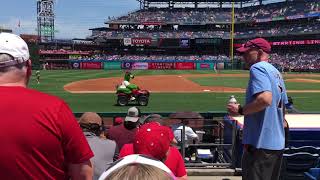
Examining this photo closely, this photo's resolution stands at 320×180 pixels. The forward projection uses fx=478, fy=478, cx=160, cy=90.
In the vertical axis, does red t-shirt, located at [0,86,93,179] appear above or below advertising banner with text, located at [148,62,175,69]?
below

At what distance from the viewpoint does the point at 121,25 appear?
10456 cm

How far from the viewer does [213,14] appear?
105 m

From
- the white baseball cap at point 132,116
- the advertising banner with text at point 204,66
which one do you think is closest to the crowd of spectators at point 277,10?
the advertising banner with text at point 204,66

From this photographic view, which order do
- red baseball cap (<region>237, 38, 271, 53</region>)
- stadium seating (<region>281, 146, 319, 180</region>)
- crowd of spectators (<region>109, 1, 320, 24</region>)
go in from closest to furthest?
red baseball cap (<region>237, 38, 271, 53</region>)
stadium seating (<region>281, 146, 319, 180</region>)
crowd of spectators (<region>109, 1, 320, 24</region>)

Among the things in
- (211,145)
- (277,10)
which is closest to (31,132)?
(211,145)

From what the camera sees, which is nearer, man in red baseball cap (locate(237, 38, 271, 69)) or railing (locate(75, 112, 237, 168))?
man in red baseball cap (locate(237, 38, 271, 69))

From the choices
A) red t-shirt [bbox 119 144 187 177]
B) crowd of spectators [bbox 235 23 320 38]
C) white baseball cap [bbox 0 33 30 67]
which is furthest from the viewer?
crowd of spectators [bbox 235 23 320 38]

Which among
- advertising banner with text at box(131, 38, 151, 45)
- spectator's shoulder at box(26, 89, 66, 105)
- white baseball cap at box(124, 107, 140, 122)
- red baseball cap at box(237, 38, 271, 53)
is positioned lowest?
white baseball cap at box(124, 107, 140, 122)

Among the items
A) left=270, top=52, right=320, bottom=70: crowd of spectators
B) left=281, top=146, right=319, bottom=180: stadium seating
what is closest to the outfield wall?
left=270, top=52, right=320, bottom=70: crowd of spectators

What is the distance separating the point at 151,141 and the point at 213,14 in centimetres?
10367

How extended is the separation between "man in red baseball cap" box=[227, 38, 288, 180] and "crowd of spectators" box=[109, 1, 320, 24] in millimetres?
89620

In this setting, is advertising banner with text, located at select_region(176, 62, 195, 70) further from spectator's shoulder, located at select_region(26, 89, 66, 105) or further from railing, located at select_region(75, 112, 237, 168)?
spectator's shoulder, located at select_region(26, 89, 66, 105)

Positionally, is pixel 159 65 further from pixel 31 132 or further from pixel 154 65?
pixel 31 132

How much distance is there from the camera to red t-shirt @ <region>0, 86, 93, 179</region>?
8.31ft
